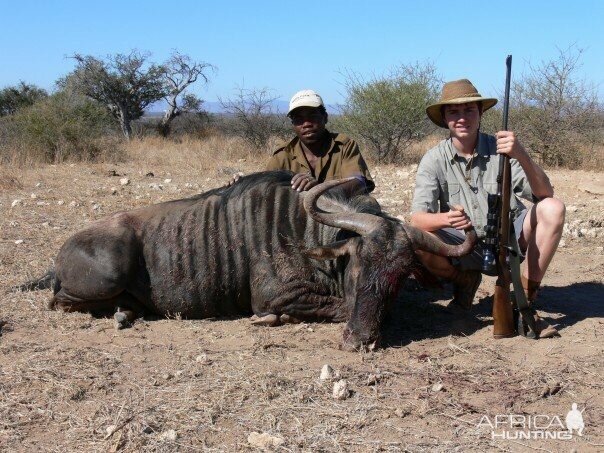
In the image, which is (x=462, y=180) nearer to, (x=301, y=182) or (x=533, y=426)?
(x=301, y=182)

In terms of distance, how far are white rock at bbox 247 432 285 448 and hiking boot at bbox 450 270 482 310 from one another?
87.7 inches

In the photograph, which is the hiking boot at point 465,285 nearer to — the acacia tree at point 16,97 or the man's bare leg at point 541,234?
the man's bare leg at point 541,234

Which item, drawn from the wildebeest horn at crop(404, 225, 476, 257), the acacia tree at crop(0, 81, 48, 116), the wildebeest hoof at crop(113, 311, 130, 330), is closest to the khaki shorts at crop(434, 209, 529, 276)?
the wildebeest horn at crop(404, 225, 476, 257)

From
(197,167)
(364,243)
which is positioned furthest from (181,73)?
(364,243)

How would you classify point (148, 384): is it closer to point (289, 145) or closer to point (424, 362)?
point (424, 362)

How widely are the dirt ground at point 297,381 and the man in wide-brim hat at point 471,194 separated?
446 millimetres

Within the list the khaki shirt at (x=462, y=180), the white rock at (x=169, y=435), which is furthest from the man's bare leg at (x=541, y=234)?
the white rock at (x=169, y=435)

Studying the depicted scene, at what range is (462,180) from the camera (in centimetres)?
466

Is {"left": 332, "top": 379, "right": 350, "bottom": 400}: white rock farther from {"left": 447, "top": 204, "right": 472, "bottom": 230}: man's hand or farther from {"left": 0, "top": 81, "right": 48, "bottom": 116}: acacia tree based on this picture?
{"left": 0, "top": 81, "right": 48, "bottom": 116}: acacia tree

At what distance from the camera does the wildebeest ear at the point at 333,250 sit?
4.35 metres

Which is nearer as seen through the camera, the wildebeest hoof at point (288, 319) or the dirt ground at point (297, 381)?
the dirt ground at point (297, 381)

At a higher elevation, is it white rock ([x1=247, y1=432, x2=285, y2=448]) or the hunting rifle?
the hunting rifle

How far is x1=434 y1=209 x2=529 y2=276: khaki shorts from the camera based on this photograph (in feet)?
15.0

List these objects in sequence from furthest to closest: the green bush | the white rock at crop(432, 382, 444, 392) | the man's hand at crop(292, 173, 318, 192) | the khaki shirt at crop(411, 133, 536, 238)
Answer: the green bush, the man's hand at crop(292, 173, 318, 192), the khaki shirt at crop(411, 133, 536, 238), the white rock at crop(432, 382, 444, 392)
